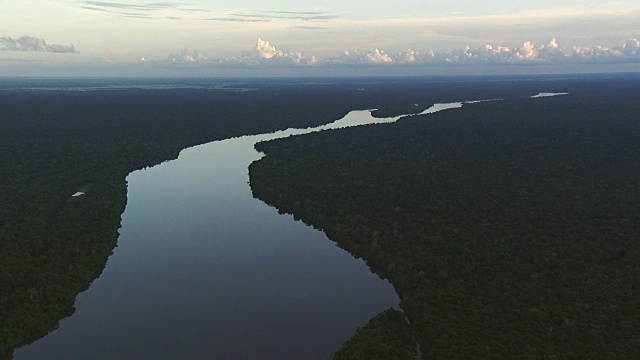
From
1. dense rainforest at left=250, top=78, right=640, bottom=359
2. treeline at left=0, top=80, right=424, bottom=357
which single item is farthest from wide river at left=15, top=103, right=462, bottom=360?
dense rainforest at left=250, top=78, right=640, bottom=359

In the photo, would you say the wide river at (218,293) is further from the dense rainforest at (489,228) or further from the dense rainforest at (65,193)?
the dense rainforest at (489,228)

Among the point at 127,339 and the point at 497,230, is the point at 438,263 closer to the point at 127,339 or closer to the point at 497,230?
the point at 497,230

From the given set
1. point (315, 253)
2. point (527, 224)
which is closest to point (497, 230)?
Answer: point (527, 224)

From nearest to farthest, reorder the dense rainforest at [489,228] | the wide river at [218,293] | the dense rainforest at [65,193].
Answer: the wide river at [218,293], the dense rainforest at [489,228], the dense rainforest at [65,193]

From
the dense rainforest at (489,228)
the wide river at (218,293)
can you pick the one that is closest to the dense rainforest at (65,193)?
the wide river at (218,293)

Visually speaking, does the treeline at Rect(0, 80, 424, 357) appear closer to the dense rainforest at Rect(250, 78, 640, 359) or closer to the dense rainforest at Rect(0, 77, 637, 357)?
the dense rainforest at Rect(0, 77, 637, 357)

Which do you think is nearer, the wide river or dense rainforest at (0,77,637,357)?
the wide river
